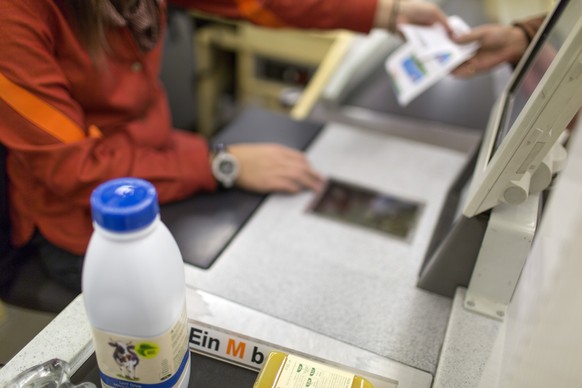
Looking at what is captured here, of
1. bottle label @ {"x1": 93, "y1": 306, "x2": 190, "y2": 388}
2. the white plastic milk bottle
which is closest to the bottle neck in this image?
the white plastic milk bottle

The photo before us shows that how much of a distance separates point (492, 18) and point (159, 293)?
197 centimetres

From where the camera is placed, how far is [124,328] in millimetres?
469

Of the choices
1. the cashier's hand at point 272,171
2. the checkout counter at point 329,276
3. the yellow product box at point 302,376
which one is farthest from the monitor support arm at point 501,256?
the cashier's hand at point 272,171

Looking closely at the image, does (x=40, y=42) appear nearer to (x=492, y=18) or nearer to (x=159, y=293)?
(x=159, y=293)

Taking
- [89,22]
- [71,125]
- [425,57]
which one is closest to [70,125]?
[71,125]

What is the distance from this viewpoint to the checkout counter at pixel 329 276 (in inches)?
25.7

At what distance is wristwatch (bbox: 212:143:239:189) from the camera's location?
98 centimetres

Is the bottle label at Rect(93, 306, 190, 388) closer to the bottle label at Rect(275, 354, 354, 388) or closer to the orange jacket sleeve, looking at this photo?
the bottle label at Rect(275, 354, 354, 388)

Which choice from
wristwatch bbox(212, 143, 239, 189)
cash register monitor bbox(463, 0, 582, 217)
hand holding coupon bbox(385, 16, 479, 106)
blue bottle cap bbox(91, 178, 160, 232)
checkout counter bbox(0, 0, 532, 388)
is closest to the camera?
blue bottle cap bbox(91, 178, 160, 232)

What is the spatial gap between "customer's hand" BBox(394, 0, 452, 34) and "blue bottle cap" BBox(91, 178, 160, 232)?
0.90 meters

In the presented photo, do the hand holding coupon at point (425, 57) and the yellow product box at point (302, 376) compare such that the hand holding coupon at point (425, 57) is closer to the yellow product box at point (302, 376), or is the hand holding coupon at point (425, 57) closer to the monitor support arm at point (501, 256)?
the monitor support arm at point (501, 256)

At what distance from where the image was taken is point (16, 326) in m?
0.69

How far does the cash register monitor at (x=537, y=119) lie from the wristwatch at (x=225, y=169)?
46 centimetres

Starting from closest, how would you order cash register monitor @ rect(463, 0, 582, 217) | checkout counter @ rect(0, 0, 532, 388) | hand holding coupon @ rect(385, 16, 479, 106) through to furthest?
1. cash register monitor @ rect(463, 0, 582, 217)
2. checkout counter @ rect(0, 0, 532, 388)
3. hand holding coupon @ rect(385, 16, 479, 106)
